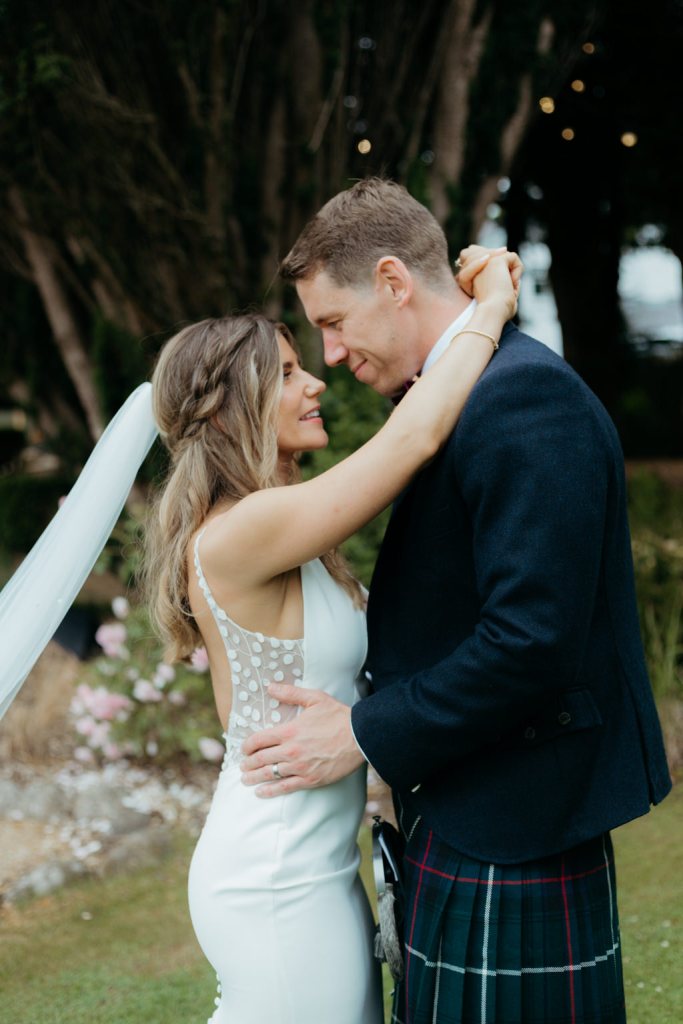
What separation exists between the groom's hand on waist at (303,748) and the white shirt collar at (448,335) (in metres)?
0.73

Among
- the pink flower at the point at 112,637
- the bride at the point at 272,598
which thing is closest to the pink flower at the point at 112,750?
the pink flower at the point at 112,637

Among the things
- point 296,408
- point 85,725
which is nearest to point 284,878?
point 296,408

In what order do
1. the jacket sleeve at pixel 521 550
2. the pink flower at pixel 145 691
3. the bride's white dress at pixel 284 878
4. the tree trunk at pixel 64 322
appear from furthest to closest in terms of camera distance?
the tree trunk at pixel 64 322, the pink flower at pixel 145 691, the bride's white dress at pixel 284 878, the jacket sleeve at pixel 521 550

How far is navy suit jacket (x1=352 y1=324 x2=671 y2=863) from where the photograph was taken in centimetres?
166

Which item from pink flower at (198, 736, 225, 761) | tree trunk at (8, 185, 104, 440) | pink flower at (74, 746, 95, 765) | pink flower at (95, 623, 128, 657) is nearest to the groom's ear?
pink flower at (198, 736, 225, 761)

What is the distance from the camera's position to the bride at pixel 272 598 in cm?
195

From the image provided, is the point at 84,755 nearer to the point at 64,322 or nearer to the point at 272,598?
the point at 64,322

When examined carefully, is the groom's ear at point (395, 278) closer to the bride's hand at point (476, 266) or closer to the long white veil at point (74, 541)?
the bride's hand at point (476, 266)

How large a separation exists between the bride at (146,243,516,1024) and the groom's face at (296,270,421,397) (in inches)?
6.5

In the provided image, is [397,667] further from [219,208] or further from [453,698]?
[219,208]

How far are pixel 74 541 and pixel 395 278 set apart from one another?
1.22 meters

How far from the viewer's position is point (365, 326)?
2119 millimetres

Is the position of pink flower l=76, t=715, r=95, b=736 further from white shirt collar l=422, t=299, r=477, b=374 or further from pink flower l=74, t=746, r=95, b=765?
white shirt collar l=422, t=299, r=477, b=374

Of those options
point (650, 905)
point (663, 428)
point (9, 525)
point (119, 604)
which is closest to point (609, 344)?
point (663, 428)
